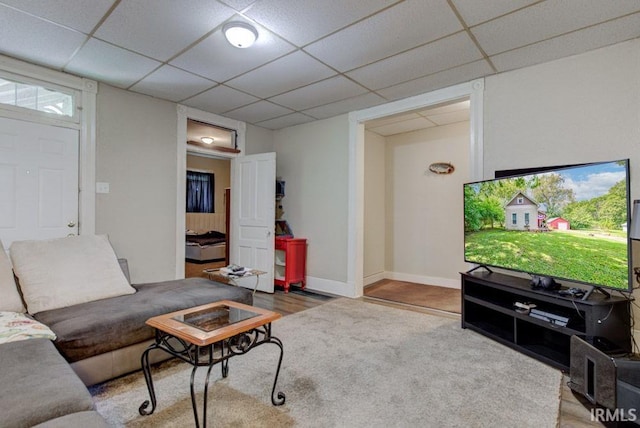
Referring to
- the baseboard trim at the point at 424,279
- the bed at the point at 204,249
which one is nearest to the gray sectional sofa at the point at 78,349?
the baseboard trim at the point at 424,279

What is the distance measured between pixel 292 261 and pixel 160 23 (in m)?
3.26

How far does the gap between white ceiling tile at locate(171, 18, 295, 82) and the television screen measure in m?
2.27

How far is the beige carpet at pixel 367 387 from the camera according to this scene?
5.63ft

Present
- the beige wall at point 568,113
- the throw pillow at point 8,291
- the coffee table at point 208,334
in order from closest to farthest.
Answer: the coffee table at point 208,334, the throw pillow at point 8,291, the beige wall at point 568,113

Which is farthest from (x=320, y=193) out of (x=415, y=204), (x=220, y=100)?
(x=220, y=100)

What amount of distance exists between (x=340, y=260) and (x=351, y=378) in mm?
2429

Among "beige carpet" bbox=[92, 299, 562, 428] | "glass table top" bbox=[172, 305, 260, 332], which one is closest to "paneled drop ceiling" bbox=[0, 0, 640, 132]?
"glass table top" bbox=[172, 305, 260, 332]

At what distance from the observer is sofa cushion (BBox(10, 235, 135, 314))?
2.22 meters

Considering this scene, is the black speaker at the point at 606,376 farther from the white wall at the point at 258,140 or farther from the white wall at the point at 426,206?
the white wall at the point at 258,140

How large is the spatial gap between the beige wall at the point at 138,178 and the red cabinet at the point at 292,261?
59.7 inches

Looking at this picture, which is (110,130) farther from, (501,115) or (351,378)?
(501,115)

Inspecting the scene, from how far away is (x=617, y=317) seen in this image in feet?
6.91

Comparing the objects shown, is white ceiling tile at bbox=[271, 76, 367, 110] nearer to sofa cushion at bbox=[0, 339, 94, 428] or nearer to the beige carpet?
the beige carpet

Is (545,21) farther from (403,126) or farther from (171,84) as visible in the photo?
(171,84)
